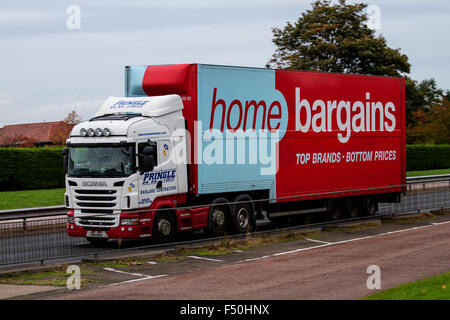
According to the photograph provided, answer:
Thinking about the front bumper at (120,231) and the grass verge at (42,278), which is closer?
the grass verge at (42,278)

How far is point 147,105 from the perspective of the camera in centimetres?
1866

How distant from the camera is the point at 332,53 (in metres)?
58.2

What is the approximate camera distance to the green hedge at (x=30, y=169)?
34000 millimetres

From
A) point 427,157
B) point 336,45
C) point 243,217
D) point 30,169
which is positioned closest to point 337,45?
point 336,45

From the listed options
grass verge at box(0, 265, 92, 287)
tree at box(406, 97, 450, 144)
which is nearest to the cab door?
grass verge at box(0, 265, 92, 287)

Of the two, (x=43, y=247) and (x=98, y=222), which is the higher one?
(x=98, y=222)

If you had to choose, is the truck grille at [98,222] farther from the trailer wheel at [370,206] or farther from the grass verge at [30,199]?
the trailer wheel at [370,206]

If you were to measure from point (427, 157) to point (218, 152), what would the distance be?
4025 centimetres

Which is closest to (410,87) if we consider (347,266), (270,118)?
(270,118)

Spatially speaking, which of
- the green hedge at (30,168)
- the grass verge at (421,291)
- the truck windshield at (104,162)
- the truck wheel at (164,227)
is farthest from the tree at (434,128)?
the grass verge at (421,291)

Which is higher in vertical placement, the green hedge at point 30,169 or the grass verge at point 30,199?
the green hedge at point 30,169

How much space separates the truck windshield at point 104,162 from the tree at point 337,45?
40.4 meters

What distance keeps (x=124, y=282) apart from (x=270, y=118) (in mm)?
8532

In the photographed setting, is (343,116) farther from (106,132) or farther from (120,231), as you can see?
(120,231)
